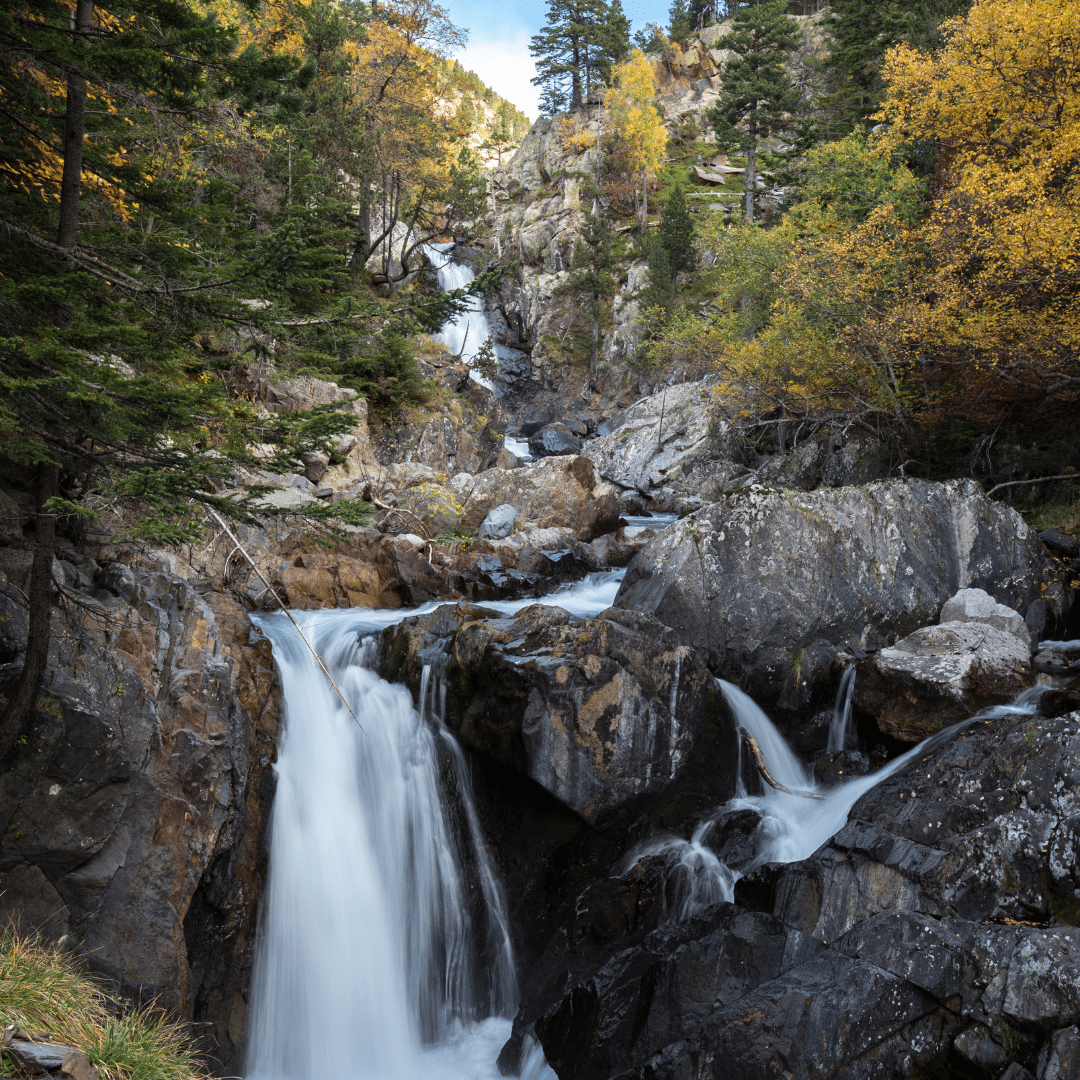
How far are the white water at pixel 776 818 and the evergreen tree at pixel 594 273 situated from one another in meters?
36.6

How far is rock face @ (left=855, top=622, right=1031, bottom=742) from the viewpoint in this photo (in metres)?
9.41

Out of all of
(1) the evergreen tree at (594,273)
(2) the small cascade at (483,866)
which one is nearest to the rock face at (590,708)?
(2) the small cascade at (483,866)

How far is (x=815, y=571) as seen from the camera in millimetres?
12117

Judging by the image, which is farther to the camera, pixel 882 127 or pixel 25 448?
pixel 882 127

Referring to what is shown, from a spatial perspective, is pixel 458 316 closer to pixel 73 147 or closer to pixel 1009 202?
pixel 1009 202

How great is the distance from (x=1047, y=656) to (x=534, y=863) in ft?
27.6

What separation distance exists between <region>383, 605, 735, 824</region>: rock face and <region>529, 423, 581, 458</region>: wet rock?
2443cm

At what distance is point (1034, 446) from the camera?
53.5ft

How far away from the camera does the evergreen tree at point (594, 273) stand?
43.1m

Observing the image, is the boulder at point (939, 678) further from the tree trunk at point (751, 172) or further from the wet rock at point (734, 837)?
the tree trunk at point (751, 172)

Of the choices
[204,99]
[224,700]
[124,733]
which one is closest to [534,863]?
[224,700]

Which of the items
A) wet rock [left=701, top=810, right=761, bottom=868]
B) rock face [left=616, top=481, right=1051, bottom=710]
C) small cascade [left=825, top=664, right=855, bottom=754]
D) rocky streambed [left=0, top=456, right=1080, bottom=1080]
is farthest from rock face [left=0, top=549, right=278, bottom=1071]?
small cascade [left=825, top=664, right=855, bottom=754]

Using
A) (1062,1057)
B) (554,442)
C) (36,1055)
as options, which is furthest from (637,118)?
(36,1055)

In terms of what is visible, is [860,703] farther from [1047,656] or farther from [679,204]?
[679,204]
